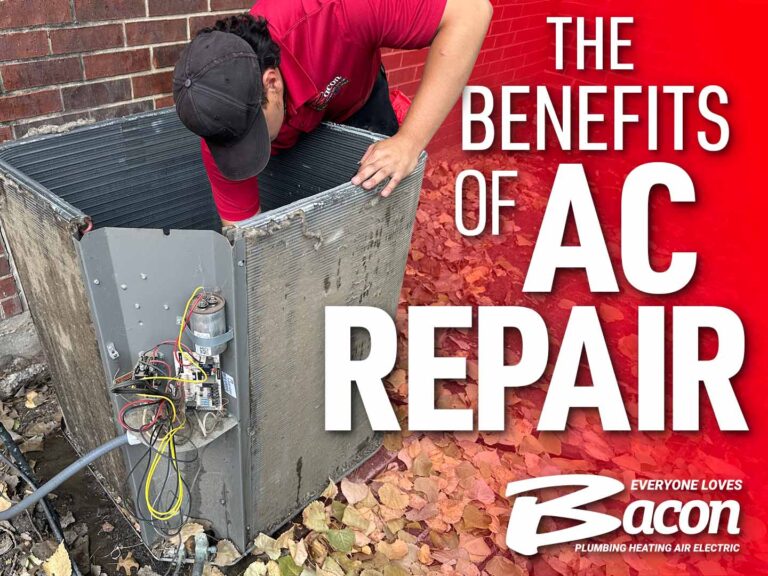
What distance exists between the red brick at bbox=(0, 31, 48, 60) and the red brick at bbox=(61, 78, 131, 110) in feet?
0.59

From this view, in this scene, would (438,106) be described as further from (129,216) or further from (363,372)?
(129,216)

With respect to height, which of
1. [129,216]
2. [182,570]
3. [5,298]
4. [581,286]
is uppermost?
[129,216]

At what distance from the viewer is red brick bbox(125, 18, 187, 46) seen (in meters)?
2.61

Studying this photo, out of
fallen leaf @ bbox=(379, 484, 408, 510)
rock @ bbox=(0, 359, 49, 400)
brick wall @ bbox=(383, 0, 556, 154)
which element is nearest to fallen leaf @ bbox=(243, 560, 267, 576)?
fallen leaf @ bbox=(379, 484, 408, 510)

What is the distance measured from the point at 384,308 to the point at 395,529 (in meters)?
0.84

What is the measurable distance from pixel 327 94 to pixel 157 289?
99 centimetres

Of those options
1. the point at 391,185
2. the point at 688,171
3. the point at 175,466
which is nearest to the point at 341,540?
the point at 175,466

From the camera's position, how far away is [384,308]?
231 cm

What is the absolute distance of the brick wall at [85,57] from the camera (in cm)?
233

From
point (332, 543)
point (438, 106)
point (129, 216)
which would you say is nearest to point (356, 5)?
point (438, 106)

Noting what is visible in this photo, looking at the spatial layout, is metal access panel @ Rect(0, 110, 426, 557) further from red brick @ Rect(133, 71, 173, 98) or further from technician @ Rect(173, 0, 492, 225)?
red brick @ Rect(133, 71, 173, 98)

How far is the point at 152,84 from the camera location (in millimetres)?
2781

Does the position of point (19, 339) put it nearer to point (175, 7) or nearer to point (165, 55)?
point (165, 55)

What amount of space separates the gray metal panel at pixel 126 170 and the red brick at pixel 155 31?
439 millimetres
